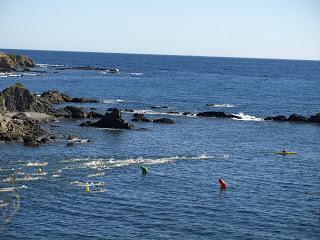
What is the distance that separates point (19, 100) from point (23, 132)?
24051 millimetres

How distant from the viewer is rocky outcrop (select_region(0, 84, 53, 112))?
4550 inches

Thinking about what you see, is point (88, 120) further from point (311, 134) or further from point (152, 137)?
point (311, 134)

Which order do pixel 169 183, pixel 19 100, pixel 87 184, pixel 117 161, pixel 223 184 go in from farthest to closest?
pixel 19 100, pixel 117 161, pixel 169 183, pixel 223 184, pixel 87 184

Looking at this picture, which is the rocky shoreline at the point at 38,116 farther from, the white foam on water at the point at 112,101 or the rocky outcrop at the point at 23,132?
the white foam on water at the point at 112,101

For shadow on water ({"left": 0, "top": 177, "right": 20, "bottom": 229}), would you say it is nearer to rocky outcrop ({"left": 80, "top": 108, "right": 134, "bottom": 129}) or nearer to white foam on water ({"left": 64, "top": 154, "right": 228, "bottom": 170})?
white foam on water ({"left": 64, "top": 154, "right": 228, "bottom": 170})

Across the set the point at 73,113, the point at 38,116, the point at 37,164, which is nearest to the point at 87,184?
the point at 37,164

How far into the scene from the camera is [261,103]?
16288 cm

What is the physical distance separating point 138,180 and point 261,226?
826 inches

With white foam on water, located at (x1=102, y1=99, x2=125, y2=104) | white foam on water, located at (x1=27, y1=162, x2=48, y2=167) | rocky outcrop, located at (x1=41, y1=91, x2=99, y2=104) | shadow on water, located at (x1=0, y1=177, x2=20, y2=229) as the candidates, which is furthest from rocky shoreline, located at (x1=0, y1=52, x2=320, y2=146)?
shadow on water, located at (x1=0, y1=177, x2=20, y2=229)

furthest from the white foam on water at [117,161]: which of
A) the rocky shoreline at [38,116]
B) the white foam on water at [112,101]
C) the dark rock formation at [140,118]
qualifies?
the white foam on water at [112,101]

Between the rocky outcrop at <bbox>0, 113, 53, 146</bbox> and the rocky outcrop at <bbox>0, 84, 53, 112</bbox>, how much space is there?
1600 cm

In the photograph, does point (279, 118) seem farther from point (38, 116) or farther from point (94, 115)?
point (38, 116)

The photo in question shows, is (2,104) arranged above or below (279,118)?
above

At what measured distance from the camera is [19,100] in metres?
116
